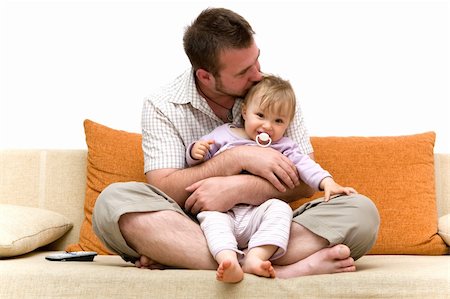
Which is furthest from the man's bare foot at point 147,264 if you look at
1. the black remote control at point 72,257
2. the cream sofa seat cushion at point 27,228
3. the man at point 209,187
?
the cream sofa seat cushion at point 27,228

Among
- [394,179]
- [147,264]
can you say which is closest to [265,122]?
[147,264]

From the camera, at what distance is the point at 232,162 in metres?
2.36

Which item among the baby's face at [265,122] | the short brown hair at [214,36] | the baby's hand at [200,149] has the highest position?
the short brown hair at [214,36]

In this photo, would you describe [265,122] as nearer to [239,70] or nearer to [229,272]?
[239,70]

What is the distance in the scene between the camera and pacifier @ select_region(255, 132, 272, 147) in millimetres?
2383

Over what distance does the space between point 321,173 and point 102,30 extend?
135 cm

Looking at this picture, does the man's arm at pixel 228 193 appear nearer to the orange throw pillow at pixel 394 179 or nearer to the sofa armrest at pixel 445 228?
the orange throw pillow at pixel 394 179

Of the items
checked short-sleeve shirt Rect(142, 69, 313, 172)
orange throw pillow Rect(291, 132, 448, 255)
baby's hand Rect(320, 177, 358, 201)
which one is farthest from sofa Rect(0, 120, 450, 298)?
checked short-sleeve shirt Rect(142, 69, 313, 172)

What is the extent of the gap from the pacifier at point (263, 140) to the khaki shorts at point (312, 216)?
0.29 m

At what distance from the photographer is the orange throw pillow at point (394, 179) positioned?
2.76 meters

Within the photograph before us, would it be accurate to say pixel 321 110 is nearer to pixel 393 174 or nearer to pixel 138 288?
pixel 393 174

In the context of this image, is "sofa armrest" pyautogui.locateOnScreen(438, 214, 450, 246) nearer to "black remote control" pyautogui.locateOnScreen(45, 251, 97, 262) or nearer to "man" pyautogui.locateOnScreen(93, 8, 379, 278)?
"man" pyautogui.locateOnScreen(93, 8, 379, 278)

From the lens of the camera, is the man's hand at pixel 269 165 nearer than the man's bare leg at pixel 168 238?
No

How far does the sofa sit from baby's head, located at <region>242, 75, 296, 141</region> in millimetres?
489
